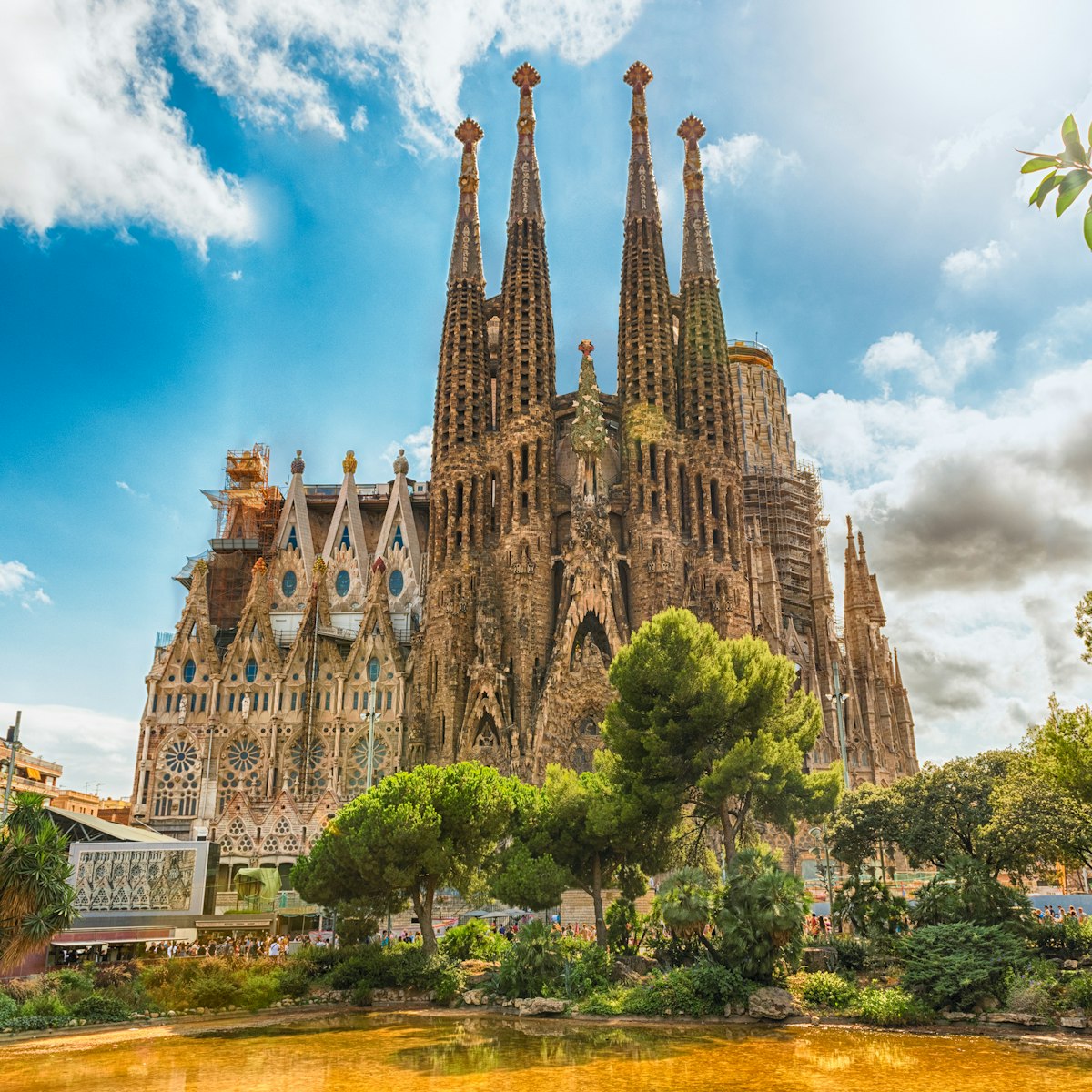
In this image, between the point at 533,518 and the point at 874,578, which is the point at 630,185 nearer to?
the point at 533,518

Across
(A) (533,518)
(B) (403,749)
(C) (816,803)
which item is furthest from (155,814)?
(C) (816,803)

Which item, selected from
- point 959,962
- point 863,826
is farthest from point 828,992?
point 863,826

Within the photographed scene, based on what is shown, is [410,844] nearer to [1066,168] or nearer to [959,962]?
[959,962]

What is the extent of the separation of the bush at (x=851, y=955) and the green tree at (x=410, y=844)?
839 cm

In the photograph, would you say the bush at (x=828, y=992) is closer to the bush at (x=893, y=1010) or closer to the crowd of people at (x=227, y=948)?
the bush at (x=893, y=1010)

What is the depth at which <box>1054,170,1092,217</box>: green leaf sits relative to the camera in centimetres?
364

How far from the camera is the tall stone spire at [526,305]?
A: 49.2 meters

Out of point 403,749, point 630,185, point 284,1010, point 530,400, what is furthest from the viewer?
point 630,185

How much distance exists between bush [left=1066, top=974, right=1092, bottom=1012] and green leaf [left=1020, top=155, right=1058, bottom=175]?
17.5 meters

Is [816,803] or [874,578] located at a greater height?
[874,578]

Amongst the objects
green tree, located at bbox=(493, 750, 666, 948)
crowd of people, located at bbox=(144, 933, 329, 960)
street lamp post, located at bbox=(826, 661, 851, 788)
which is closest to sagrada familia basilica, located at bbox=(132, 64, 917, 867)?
street lamp post, located at bbox=(826, 661, 851, 788)

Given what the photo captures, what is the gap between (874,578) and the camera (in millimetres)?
61719

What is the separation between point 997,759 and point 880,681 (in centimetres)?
3402

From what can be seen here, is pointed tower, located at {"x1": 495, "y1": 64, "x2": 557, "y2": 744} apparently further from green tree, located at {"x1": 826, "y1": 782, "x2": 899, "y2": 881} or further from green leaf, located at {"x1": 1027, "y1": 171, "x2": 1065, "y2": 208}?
green leaf, located at {"x1": 1027, "y1": 171, "x2": 1065, "y2": 208}
